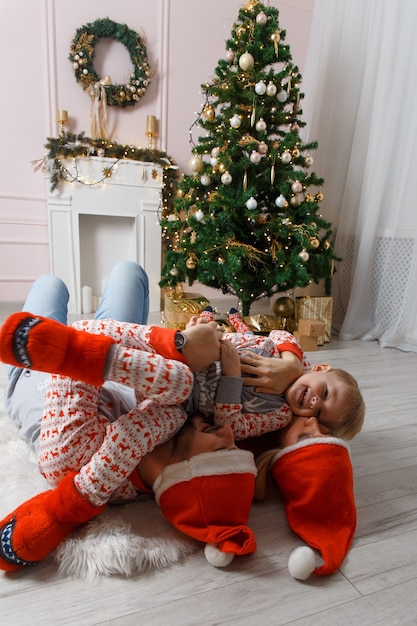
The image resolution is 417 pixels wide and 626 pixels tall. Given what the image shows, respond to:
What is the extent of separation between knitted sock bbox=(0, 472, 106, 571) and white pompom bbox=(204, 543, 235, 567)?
0.79 ft

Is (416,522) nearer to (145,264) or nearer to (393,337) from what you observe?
(393,337)

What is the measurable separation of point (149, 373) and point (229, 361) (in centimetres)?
28

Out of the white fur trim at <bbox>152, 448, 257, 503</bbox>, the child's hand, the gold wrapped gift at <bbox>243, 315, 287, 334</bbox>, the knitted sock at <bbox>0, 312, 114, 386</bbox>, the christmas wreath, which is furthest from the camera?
the christmas wreath

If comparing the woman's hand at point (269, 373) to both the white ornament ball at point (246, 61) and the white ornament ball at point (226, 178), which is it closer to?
the white ornament ball at point (226, 178)

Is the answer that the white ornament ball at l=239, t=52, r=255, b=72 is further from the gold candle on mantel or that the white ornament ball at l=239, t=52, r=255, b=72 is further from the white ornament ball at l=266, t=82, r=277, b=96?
the gold candle on mantel

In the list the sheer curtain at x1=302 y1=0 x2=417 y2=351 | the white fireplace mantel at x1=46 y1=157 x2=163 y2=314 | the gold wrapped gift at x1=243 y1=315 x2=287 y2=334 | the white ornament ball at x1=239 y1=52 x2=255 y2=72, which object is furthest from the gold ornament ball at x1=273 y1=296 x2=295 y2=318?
the white ornament ball at x1=239 y1=52 x2=255 y2=72

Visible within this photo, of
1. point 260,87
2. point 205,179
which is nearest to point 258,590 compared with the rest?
point 205,179

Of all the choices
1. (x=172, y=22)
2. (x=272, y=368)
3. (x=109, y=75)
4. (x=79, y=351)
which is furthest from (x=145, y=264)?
(x=79, y=351)

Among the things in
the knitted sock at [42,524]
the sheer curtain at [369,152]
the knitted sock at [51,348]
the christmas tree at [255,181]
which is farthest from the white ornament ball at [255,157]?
the knitted sock at [42,524]

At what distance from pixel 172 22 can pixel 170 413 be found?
3133 millimetres

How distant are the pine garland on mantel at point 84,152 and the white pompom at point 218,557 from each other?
2565 millimetres

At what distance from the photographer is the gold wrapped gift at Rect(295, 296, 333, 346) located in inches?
91.9

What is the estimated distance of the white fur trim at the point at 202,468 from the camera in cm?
80

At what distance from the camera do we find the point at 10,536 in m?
0.71
